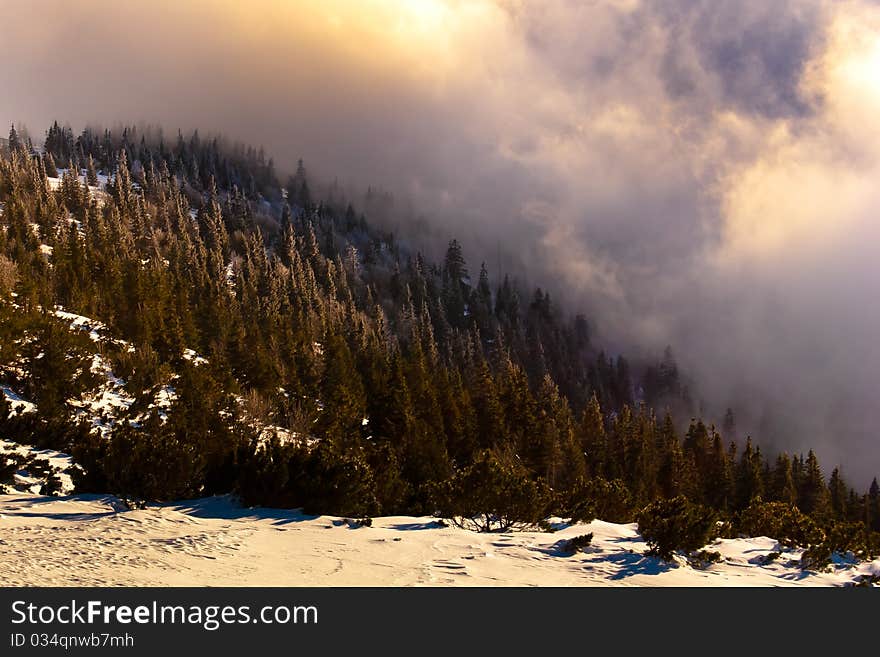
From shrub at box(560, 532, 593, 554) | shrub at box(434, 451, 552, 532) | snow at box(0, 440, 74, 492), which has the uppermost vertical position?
snow at box(0, 440, 74, 492)

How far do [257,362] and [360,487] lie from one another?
122 feet

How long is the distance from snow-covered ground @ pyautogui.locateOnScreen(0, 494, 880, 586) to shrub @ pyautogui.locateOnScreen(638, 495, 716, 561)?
0.36 meters

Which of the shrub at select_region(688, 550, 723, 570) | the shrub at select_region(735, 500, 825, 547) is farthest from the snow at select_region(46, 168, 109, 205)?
the shrub at select_region(688, 550, 723, 570)

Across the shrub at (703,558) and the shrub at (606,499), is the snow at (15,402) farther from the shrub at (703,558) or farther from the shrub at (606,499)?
the shrub at (703,558)

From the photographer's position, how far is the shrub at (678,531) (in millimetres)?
11430

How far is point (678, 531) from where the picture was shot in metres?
11.6

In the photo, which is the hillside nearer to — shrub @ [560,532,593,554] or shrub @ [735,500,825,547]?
shrub @ [735,500,825,547]

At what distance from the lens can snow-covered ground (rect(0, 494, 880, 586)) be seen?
7.98 m

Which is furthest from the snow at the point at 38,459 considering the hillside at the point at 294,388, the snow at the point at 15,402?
the snow at the point at 15,402

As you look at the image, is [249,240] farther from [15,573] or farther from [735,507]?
[15,573]

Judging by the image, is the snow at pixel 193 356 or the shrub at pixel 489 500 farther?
the snow at pixel 193 356

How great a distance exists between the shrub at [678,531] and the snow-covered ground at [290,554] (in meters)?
0.36

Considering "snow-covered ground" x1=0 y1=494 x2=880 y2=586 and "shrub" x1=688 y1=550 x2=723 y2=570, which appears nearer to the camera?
"snow-covered ground" x1=0 y1=494 x2=880 y2=586
